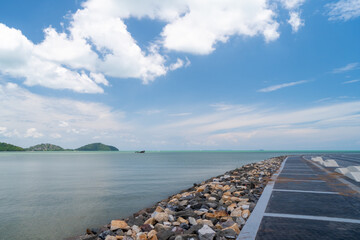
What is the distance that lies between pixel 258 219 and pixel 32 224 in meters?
9.19

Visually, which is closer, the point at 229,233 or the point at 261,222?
the point at 229,233

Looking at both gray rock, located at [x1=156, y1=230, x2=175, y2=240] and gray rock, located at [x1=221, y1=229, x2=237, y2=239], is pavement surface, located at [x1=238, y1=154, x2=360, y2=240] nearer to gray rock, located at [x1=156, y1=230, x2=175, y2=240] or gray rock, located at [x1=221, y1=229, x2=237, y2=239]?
gray rock, located at [x1=221, y1=229, x2=237, y2=239]

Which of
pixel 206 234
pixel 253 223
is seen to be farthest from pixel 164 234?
pixel 253 223

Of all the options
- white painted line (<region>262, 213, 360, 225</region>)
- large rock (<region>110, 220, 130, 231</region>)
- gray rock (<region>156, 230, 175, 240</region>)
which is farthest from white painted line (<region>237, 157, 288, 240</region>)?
large rock (<region>110, 220, 130, 231</region>)

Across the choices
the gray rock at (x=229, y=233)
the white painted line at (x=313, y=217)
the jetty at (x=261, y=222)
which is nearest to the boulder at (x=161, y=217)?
the jetty at (x=261, y=222)

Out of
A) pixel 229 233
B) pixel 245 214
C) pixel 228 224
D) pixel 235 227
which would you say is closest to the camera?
pixel 229 233

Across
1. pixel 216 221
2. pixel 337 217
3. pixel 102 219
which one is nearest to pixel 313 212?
pixel 337 217

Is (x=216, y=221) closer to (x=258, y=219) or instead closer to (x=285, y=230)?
(x=258, y=219)

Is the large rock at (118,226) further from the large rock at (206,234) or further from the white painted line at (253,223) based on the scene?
the white painted line at (253,223)

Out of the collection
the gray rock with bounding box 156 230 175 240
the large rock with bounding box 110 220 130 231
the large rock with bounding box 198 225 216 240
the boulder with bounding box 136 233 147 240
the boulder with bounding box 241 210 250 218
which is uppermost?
the boulder with bounding box 241 210 250 218

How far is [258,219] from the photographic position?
5578 millimetres

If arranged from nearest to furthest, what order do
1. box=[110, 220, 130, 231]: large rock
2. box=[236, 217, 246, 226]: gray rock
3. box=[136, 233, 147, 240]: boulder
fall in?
1. box=[136, 233, 147, 240]: boulder
2. box=[236, 217, 246, 226]: gray rock
3. box=[110, 220, 130, 231]: large rock

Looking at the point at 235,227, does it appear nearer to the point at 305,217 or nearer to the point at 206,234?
the point at 206,234

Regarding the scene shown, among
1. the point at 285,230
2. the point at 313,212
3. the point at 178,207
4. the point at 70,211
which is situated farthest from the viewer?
the point at 70,211
